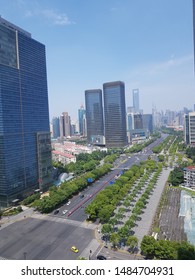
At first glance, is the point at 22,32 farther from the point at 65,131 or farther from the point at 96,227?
the point at 65,131

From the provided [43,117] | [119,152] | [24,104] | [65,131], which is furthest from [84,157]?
[65,131]

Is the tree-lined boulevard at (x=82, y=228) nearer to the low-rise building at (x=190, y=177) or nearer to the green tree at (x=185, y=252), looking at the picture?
the green tree at (x=185, y=252)

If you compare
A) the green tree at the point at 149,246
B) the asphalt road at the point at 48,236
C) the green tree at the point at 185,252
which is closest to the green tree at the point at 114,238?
the asphalt road at the point at 48,236

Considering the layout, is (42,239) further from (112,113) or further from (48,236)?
(112,113)

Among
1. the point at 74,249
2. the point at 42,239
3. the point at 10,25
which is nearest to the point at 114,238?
the point at 74,249

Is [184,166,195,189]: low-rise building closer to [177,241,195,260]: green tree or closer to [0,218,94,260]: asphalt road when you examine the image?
[0,218,94,260]: asphalt road

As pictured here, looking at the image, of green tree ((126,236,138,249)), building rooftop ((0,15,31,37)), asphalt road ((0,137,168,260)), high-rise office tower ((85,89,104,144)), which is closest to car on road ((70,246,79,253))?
asphalt road ((0,137,168,260))
